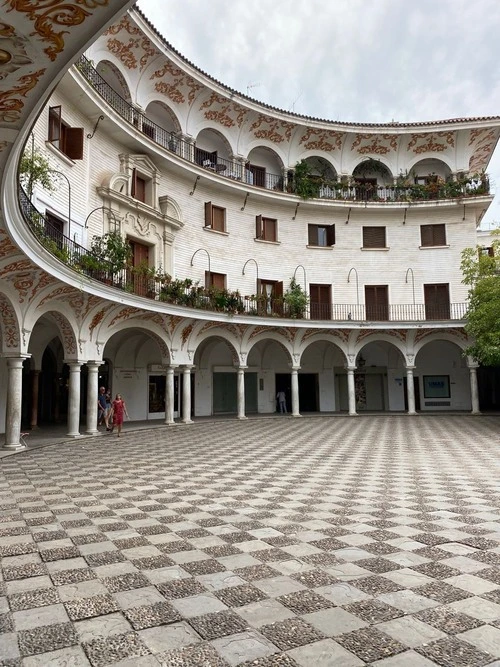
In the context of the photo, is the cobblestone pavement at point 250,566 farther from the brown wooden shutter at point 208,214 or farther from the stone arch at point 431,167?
the stone arch at point 431,167

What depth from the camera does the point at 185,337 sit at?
20500 millimetres

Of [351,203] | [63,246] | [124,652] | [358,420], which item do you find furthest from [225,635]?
[351,203]

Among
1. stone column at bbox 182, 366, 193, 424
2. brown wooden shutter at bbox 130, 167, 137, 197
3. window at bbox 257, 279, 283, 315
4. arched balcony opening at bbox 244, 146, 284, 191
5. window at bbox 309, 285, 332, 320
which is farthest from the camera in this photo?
arched balcony opening at bbox 244, 146, 284, 191

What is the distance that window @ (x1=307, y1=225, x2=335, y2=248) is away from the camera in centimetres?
2545

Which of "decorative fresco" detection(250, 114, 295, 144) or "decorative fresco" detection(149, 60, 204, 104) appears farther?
"decorative fresco" detection(250, 114, 295, 144)

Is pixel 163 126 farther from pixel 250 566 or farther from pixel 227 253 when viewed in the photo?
pixel 250 566

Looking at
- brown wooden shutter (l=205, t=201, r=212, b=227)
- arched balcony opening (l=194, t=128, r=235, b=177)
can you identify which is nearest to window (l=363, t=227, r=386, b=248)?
arched balcony opening (l=194, t=128, r=235, b=177)

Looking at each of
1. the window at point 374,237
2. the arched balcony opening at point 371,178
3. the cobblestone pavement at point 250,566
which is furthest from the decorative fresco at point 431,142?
the cobblestone pavement at point 250,566

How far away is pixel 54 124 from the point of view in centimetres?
1482

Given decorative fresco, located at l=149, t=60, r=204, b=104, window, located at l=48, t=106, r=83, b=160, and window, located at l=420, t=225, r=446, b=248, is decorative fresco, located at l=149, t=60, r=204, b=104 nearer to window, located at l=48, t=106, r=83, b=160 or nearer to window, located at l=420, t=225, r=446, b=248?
window, located at l=48, t=106, r=83, b=160

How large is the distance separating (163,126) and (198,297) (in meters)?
7.89

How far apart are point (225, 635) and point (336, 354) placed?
24854 millimetres

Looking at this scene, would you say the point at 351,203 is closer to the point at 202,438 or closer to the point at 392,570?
the point at 202,438

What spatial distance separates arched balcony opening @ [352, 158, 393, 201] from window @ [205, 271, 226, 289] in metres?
8.78
